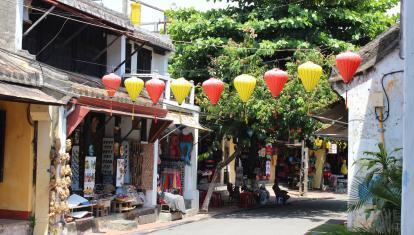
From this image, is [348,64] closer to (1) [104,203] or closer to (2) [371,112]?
(2) [371,112]

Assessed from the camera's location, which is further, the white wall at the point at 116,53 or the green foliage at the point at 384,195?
the white wall at the point at 116,53

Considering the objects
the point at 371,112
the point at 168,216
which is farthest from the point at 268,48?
the point at 371,112

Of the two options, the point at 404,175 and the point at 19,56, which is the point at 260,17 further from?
the point at 404,175

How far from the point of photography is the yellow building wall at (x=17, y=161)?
43.5 ft

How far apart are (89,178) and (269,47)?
836cm

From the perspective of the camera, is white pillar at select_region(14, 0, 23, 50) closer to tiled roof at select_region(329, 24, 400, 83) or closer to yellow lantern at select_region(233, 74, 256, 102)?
yellow lantern at select_region(233, 74, 256, 102)

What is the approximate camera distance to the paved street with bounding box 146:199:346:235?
16473mm

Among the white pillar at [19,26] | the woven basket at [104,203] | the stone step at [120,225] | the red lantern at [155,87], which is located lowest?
the stone step at [120,225]

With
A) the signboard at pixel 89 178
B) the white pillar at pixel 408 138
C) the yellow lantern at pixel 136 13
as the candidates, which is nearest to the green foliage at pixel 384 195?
the white pillar at pixel 408 138

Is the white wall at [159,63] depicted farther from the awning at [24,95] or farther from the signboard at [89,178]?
the awning at [24,95]

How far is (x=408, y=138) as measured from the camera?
3689mm

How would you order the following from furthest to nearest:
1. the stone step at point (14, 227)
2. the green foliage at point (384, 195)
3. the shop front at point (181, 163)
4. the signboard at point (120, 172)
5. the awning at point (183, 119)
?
the shop front at point (181, 163) → the awning at point (183, 119) → the signboard at point (120, 172) → the stone step at point (14, 227) → the green foliage at point (384, 195)

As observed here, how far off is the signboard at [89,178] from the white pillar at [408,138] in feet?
42.9

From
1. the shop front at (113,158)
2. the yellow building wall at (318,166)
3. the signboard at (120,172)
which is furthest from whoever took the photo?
the yellow building wall at (318,166)
